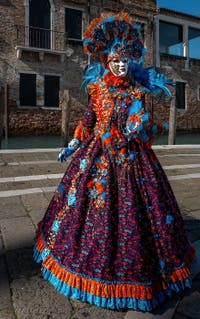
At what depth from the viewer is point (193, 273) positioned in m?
2.02

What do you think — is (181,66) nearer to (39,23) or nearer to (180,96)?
(180,96)

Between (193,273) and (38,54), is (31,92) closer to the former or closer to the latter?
(38,54)

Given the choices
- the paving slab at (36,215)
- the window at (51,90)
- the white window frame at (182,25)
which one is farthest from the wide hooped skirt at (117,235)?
the white window frame at (182,25)

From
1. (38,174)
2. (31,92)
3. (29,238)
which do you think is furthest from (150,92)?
(31,92)

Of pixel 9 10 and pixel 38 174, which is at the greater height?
pixel 9 10

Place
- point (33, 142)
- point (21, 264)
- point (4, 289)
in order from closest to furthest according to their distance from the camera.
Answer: point (4, 289), point (21, 264), point (33, 142)

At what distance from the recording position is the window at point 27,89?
14.0 m

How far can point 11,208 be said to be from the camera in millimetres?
3484

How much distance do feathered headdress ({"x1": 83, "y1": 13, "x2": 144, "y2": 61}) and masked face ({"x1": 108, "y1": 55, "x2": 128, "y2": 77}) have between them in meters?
0.05

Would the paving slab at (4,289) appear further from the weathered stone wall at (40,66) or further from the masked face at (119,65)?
the weathered stone wall at (40,66)

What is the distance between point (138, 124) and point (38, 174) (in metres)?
3.80

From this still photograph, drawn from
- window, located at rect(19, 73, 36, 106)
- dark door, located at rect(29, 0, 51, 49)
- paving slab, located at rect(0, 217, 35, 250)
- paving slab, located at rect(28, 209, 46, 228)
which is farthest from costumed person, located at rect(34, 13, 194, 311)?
dark door, located at rect(29, 0, 51, 49)

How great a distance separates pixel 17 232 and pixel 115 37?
1.87 meters

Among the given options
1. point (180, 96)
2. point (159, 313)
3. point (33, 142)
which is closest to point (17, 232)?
point (159, 313)
